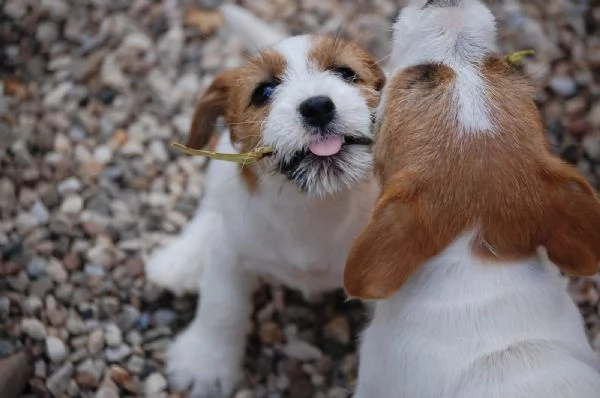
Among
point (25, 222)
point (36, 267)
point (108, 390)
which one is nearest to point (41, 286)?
point (36, 267)

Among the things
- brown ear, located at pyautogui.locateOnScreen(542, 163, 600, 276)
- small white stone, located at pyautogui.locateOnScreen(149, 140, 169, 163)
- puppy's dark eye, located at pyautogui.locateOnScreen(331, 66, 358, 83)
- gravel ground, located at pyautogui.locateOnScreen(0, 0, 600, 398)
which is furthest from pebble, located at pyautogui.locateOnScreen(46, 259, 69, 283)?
brown ear, located at pyautogui.locateOnScreen(542, 163, 600, 276)

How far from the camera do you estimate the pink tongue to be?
229 cm

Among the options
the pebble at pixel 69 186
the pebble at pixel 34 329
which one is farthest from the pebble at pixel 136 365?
the pebble at pixel 69 186

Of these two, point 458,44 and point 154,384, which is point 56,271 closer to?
point 154,384

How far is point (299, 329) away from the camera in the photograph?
10.7 ft

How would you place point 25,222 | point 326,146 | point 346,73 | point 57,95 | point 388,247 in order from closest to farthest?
Result: point 388,247 → point 326,146 → point 346,73 → point 25,222 → point 57,95

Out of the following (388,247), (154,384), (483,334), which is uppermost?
(388,247)

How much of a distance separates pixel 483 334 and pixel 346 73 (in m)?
0.89

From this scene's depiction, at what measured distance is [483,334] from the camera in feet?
7.13

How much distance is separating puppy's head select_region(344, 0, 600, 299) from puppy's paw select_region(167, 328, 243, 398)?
3.83 feet

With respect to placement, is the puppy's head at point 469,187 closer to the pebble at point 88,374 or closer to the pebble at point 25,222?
the pebble at point 88,374

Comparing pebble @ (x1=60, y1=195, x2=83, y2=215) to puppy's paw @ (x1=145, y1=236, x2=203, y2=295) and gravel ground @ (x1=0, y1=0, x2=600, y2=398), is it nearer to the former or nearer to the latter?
gravel ground @ (x1=0, y1=0, x2=600, y2=398)

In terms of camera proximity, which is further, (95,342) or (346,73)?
(95,342)

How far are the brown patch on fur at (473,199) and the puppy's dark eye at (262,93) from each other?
1.76 feet
